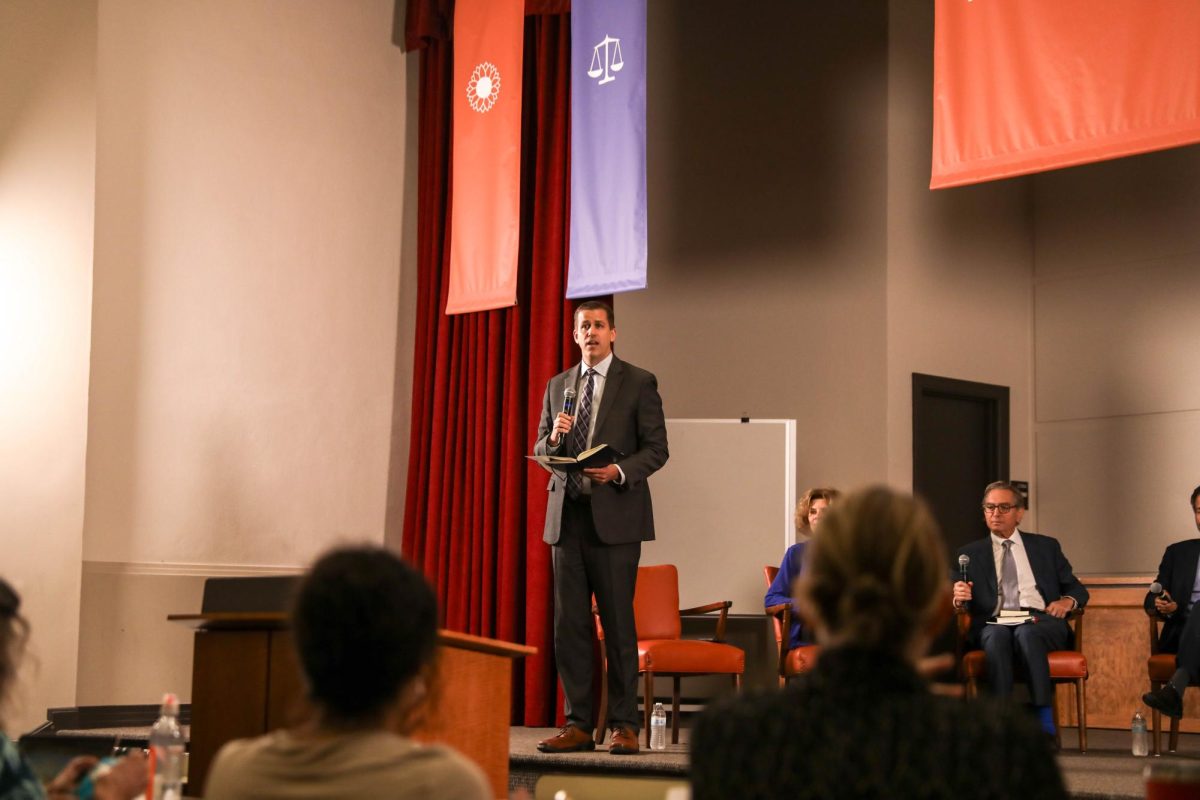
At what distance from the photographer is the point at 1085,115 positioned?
4359 millimetres

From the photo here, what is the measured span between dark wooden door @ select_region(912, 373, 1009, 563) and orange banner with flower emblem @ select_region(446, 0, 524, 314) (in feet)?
8.99

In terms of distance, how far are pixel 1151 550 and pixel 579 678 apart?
15.1 ft

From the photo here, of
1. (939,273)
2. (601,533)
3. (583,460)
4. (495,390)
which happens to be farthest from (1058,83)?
(939,273)

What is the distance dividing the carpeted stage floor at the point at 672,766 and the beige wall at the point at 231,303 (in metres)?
1.73

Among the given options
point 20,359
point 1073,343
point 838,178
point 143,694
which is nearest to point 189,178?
point 20,359

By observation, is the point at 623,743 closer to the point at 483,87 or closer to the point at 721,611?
the point at 721,611

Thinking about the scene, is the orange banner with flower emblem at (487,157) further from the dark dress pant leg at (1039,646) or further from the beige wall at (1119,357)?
the beige wall at (1119,357)

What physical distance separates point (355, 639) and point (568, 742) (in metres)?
3.43

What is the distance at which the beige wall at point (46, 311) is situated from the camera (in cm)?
593

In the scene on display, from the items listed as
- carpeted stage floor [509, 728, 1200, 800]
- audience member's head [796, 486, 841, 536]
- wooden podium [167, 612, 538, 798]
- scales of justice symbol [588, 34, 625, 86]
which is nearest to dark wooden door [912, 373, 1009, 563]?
audience member's head [796, 486, 841, 536]

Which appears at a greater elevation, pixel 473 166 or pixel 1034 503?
pixel 473 166

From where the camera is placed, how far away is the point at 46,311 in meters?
6.04

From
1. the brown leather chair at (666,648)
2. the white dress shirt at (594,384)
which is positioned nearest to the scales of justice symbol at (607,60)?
the white dress shirt at (594,384)

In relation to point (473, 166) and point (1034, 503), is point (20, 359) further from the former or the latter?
point (1034, 503)
